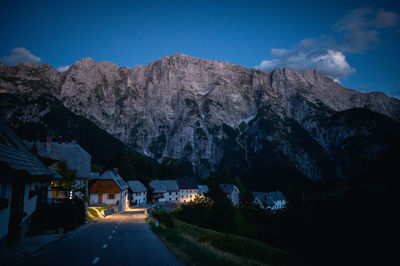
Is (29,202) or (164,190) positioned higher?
(29,202)

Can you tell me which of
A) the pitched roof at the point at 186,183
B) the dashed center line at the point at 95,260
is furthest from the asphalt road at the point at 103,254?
the pitched roof at the point at 186,183

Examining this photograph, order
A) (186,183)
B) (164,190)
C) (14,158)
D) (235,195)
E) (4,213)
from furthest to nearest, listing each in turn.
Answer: (186,183), (235,195), (164,190), (14,158), (4,213)

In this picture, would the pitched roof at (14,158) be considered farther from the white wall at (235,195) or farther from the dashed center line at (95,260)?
the white wall at (235,195)

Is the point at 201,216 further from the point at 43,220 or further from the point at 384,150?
the point at 384,150

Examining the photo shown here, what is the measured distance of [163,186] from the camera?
3915 inches

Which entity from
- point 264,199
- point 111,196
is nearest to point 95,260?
point 111,196

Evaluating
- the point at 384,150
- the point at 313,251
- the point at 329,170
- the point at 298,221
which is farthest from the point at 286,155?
the point at 313,251

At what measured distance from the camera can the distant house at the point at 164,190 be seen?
95812 mm

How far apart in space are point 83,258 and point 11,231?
5917mm

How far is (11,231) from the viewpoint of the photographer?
563 inches

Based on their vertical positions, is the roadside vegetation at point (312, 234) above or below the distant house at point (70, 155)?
below

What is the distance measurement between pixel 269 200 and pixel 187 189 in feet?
124

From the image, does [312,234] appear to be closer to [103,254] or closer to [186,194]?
[103,254]

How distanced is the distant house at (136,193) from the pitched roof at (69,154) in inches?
1379
